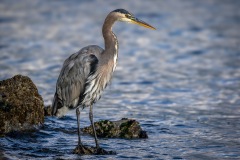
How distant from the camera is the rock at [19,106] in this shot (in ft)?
31.3

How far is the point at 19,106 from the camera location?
9.66m

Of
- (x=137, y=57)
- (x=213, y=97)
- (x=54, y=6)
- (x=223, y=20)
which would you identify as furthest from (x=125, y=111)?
(x=54, y=6)

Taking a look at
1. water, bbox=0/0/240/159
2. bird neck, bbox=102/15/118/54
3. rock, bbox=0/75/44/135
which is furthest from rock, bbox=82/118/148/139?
bird neck, bbox=102/15/118/54

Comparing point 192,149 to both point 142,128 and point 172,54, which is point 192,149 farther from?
point 172,54

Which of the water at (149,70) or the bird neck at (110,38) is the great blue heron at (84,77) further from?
the water at (149,70)

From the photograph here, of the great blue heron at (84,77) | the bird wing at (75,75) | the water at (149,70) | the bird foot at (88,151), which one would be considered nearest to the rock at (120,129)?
the water at (149,70)

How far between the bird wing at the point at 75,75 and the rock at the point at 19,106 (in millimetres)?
426

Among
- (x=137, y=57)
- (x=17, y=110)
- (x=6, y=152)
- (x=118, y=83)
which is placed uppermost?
(x=137, y=57)

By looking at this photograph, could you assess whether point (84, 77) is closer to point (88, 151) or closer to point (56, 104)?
point (56, 104)

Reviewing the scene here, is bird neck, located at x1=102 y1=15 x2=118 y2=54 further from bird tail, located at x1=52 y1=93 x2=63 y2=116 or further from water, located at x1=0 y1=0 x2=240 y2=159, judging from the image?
water, located at x1=0 y1=0 x2=240 y2=159

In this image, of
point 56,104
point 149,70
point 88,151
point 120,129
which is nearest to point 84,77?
point 56,104

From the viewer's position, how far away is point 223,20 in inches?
882

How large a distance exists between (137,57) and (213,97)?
465 cm

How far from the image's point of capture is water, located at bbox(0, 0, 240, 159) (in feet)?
31.6
